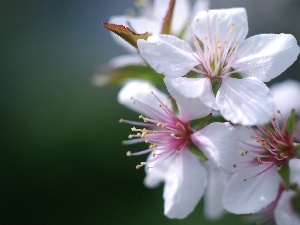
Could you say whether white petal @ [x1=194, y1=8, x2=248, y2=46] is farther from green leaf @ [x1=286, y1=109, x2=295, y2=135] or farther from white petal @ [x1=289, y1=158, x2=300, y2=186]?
white petal @ [x1=289, y1=158, x2=300, y2=186]

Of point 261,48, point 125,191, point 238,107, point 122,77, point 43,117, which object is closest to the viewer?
point 238,107

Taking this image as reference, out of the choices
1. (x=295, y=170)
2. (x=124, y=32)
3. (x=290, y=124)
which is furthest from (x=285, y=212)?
(x=124, y=32)

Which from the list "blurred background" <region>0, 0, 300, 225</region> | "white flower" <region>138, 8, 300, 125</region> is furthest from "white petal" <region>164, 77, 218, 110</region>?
"blurred background" <region>0, 0, 300, 225</region>

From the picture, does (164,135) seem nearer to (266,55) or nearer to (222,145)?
(222,145)

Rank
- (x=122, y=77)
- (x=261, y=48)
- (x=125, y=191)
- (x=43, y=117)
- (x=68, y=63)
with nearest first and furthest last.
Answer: (x=261, y=48), (x=122, y=77), (x=125, y=191), (x=43, y=117), (x=68, y=63)

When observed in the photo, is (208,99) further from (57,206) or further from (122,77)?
(57,206)

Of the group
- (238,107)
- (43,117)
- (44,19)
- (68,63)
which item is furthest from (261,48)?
(44,19)

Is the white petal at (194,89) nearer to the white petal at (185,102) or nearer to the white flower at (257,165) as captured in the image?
the white petal at (185,102)
